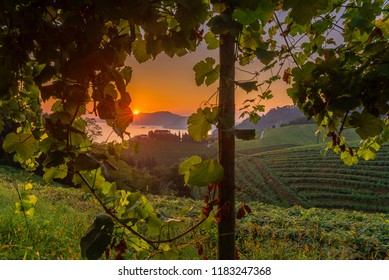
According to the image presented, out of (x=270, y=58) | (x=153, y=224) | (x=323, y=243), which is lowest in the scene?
(x=323, y=243)

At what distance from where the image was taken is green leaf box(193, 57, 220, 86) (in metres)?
1.40

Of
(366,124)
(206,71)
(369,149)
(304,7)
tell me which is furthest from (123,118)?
(369,149)

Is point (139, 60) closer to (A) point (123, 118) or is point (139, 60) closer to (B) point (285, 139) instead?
(A) point (123, 118)

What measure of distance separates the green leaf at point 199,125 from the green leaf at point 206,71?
144mm

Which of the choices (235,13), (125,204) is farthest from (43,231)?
(235,13)

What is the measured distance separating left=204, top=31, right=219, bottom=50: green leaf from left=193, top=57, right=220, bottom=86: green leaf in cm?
27

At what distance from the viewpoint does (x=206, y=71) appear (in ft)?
4.63

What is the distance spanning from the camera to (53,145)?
1.38 meters

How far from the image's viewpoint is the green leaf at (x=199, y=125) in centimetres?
135

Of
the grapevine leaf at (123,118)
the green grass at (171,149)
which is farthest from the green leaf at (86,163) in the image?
the green grass at (171,149)

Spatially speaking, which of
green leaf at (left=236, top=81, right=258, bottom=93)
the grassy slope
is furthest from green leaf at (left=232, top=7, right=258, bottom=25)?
the grassy slope

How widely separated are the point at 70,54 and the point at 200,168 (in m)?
0.59
